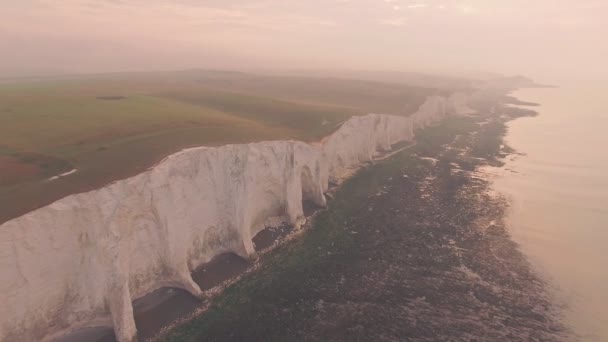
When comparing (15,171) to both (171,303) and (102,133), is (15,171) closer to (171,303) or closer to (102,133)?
(102,133)

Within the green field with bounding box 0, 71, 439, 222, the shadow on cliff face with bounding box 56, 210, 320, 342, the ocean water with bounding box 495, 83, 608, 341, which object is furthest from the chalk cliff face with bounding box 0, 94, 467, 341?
the ocean water with bounding box 495, 83, 608, 341

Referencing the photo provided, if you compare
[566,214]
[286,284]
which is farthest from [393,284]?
[566,214]

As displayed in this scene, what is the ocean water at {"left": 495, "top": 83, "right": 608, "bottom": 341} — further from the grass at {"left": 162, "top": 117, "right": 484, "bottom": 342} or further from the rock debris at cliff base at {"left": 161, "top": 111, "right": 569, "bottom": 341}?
the grass at {"left": 162, "top": 117, "right": 484, "bottom": 342}

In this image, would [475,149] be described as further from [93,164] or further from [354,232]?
[93,164]

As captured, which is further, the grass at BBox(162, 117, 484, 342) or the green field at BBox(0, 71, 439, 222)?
the green field at BBox(0, 71, 439, 222)

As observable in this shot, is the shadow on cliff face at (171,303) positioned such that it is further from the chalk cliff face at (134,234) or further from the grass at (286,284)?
the grass at (286,284)
